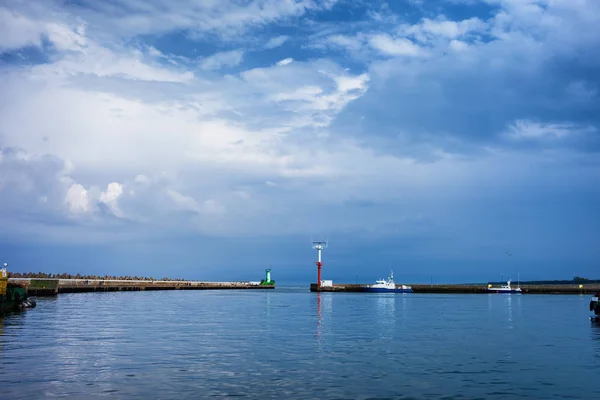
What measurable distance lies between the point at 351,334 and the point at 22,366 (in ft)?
90.3

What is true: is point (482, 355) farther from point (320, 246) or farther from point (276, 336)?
point (320, 246)

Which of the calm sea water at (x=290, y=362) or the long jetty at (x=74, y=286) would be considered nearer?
the calm sea water at (x=290, y=362)

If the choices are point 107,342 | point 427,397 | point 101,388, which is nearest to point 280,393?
point 427,397

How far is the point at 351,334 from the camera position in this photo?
162 feet

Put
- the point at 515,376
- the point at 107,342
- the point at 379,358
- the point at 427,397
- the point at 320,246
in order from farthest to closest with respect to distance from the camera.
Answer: the point at 320,246 < the point at 107,342 < the point at 379,358 < the point at 515,376 < the point at 427,397

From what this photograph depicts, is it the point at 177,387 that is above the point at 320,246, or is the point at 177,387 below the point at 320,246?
below

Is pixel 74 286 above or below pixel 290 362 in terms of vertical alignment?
above

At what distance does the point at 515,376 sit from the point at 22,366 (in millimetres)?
25157

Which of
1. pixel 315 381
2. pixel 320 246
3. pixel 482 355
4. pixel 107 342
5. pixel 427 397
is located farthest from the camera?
pixel 320 246

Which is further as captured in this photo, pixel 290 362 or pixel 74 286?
pixel 74 286

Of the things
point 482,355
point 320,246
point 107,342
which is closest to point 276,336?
point 107,342

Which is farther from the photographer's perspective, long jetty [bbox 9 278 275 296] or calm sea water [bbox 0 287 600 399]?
long jetty [bbox 9 278 275 296]

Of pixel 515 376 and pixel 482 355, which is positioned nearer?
pixel 515 376

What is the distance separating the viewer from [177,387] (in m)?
25.0
